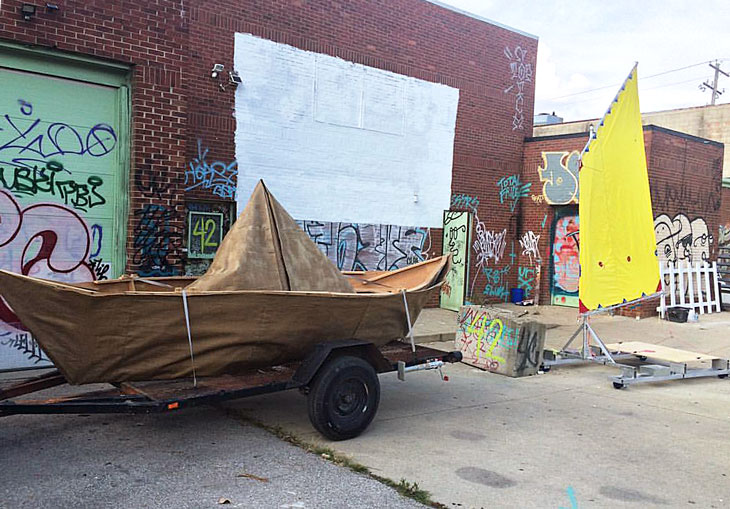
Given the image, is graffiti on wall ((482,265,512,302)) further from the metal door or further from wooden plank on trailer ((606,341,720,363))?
wooden plank on trailer ((606,341,720,363))

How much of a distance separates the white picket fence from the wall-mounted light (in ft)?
43.3

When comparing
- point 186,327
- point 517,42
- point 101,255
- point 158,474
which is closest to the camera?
point 158,474

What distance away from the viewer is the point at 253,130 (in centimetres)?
1127

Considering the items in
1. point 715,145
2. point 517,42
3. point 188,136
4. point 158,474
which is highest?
point 517,42

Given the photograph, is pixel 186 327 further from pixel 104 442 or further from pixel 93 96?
pixel 93 96

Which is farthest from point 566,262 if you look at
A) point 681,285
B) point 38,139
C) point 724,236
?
point 38,139

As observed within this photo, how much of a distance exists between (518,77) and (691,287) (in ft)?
22.3

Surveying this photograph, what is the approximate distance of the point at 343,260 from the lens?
12.8 metres

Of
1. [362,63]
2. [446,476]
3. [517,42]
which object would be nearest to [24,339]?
[446,476]

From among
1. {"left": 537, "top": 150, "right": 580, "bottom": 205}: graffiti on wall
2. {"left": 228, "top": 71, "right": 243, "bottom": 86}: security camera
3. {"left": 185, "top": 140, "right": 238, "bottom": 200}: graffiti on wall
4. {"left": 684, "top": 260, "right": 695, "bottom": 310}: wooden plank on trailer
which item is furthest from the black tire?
{"left": 684, "top": 260, "right": 695, "bottom": 310}: wooden plank on trailer

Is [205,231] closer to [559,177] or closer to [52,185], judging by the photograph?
[52,185]

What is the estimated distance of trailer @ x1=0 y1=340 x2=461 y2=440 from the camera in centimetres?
455

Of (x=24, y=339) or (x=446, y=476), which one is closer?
(x=446, y=476)

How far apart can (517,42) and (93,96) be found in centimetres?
1128
